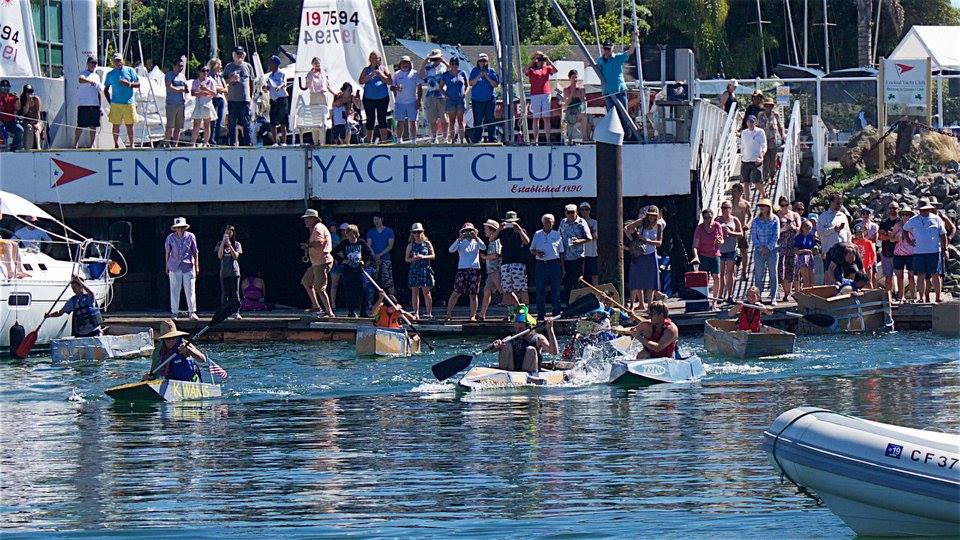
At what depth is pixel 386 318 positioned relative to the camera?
25438 mm

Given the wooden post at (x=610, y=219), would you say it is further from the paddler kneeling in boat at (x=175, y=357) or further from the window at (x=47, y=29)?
the window at (x=47, y=29)

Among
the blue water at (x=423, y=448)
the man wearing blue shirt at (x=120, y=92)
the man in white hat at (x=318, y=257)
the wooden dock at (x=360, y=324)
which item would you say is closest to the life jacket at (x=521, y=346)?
the blue water at (x=423, y=448)

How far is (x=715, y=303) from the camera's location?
89.8 feet

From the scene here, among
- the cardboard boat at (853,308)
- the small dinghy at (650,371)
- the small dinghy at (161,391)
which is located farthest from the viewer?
the cardboard boat at (853,308)

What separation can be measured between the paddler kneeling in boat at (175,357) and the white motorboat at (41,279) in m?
5.98

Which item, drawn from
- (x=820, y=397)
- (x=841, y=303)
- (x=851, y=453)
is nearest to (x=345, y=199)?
(x=841, y=303)

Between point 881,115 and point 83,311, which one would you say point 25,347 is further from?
point 881,115

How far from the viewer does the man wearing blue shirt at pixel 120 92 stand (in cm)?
2931

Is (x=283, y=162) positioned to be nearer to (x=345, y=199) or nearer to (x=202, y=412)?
(x=345, y=199)

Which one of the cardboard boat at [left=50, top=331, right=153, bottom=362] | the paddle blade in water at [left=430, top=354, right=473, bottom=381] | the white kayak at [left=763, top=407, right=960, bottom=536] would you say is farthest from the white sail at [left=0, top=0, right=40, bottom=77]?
the white kayak at [left=763, top=407, right=960, bottom=536]

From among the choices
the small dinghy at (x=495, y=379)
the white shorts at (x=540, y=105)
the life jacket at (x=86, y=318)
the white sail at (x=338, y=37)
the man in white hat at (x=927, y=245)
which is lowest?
the small dinghy at (x=495, y=379)

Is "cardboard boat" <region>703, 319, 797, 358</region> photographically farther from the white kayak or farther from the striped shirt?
the white kayak

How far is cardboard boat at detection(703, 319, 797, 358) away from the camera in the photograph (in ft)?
78.2

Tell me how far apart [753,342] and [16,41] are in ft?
52.9
